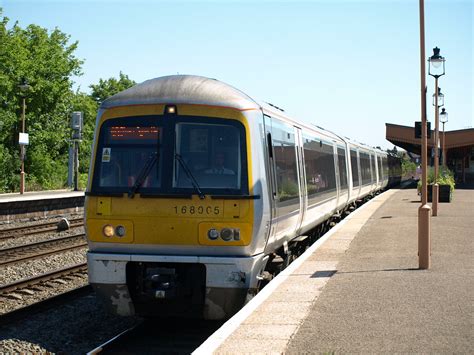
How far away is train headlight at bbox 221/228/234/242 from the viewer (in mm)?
7613

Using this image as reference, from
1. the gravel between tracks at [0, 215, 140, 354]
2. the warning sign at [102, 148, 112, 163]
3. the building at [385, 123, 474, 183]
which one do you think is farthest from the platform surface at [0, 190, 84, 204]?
the building at [385, 123, 474, 183]

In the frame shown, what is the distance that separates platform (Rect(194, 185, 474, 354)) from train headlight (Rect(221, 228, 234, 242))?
2.55 feet

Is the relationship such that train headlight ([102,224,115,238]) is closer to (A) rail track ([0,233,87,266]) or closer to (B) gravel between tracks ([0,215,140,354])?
(B) gravel between tracks ([0,215,140,354])

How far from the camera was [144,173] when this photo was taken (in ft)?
25.7

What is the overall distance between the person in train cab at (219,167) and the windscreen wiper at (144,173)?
2.04ft

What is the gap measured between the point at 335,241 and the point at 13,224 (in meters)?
12.3

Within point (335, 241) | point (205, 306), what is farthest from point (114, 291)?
point (335, 241)

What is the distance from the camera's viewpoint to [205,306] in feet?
25.5

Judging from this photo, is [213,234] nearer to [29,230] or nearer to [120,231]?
[120,231]

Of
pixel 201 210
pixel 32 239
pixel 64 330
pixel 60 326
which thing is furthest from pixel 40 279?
pixel 32 239

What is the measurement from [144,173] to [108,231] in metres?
0.79

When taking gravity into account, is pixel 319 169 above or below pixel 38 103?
below

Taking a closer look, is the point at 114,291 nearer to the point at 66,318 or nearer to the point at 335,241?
the point at 66,318

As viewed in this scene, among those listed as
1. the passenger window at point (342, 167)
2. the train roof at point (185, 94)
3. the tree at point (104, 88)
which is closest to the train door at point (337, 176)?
the passenger window at point (342, 167)
